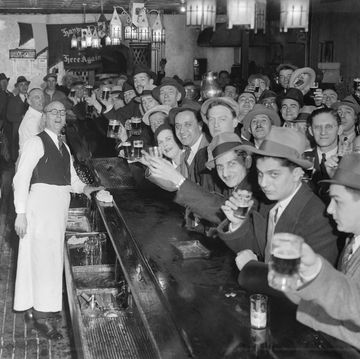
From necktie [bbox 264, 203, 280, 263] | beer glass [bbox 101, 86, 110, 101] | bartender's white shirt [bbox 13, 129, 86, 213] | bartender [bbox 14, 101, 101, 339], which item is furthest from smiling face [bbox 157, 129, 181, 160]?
beer glass [bbox 101, 86, 110, 101]

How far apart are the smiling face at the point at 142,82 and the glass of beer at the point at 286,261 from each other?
7397 millimetres

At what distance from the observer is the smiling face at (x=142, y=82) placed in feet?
30.9

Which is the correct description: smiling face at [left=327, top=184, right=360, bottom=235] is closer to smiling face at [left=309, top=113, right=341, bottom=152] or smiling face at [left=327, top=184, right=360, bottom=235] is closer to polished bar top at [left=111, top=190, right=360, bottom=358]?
polished bar top at [left=111, top=190, right=360, bottom=358]

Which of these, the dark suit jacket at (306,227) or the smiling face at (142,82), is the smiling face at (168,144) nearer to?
the dark suit jacket at (306,227)

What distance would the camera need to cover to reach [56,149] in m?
5.47

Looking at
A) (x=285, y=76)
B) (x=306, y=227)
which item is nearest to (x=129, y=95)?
(x=285, y=76)

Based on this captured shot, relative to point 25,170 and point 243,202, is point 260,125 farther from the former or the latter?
point 243,202

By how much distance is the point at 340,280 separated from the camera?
231cm

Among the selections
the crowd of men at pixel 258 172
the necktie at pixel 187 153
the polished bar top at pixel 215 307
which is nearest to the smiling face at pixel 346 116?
the crowd of men at pixel 258 172

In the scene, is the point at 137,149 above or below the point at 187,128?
below

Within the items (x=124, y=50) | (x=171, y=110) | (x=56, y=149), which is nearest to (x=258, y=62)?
(x=124, y=50)

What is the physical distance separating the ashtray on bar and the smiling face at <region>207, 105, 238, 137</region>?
1709mm

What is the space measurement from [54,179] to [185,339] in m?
2.92

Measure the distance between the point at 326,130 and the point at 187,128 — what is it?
4.11 ft
